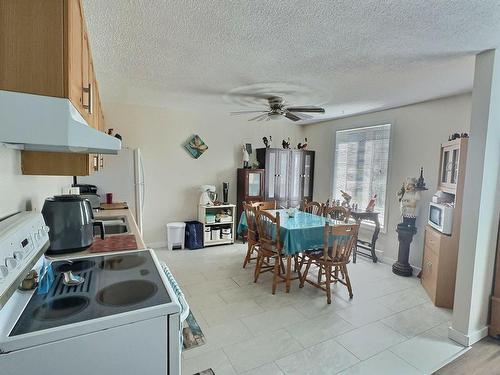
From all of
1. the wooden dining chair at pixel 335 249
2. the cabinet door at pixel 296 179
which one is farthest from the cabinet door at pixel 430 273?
the cabinet door at pixel 296 179

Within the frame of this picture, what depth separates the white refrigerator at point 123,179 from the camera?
3654mm

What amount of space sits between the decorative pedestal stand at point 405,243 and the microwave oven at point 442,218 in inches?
21.7

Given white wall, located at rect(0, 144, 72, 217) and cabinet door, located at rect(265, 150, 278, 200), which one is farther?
cabinet door, located at rect(265, 150, 278, 200)

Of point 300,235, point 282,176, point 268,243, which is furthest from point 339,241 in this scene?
point 282,176

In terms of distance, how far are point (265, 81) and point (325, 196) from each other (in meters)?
3.12

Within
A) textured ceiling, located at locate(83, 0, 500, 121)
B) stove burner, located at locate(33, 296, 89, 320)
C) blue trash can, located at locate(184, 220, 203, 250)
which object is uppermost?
textured ceiling, located at locate(83, 0, 500, 121)

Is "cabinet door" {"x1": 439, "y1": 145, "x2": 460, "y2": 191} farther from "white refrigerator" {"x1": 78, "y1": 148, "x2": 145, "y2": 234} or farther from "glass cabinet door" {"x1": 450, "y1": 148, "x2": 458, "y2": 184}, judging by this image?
"white refrigerator" {"x1": 78, "y1": 148, "x2": 145, "y2": 234}

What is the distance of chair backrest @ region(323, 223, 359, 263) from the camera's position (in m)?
2.76

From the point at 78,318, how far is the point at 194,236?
147 inches

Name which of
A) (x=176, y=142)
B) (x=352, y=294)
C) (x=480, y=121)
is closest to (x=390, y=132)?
(x=480, y=121)

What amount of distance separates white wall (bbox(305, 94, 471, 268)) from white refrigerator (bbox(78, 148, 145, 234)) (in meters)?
3.67

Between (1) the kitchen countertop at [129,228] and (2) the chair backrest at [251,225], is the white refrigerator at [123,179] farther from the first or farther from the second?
(2) the chair backrest at [251,225]

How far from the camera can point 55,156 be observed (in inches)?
55.7

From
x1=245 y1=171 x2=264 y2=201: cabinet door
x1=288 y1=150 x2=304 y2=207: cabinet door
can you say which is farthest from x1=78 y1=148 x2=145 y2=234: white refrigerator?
x1=288 y1=150 x2=304 y2=207: cabinet door
